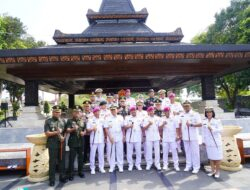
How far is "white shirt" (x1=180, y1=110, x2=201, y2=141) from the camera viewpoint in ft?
19.7

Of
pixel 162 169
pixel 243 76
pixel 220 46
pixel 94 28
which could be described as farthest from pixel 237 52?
pixel 243 76

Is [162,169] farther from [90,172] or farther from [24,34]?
A: [24,34]

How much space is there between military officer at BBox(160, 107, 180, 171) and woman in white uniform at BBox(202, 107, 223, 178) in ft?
2.66

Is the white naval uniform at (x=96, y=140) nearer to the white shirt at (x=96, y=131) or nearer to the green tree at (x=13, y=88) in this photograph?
the white shirt at (x=96, y=131)

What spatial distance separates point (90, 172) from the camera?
6.24 meters

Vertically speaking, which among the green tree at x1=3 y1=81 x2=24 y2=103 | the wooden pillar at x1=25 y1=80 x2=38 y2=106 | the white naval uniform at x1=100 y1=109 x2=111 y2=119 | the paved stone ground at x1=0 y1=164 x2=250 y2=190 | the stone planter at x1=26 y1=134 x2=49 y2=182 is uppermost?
the green tree at x1=3 y1=81 x2=24 y2=103

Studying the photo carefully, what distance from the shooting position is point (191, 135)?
6.10 metres

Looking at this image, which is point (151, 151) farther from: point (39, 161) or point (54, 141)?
point (39, 161)

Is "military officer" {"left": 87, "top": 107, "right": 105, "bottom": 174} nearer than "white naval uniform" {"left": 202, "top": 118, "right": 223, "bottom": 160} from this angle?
No

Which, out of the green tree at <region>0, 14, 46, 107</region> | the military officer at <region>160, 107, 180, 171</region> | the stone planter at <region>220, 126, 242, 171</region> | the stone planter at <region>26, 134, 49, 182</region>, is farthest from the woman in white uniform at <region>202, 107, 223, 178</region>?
the green tree at <region>0, 14, 46, 107</region>

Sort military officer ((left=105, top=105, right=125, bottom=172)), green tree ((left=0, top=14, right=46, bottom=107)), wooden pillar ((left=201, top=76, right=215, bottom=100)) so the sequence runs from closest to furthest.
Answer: military officer ((left=105, top=105, right=125, bottom=172)) < wooden pillar ((left=201, top=76, right=215, bottom=100)) < green tree ((left=0, top=14, right=46, bottom=107))

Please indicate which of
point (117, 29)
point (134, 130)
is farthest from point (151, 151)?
point (117, 29)

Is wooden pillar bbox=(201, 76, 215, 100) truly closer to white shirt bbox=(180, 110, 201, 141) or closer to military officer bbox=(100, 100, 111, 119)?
white shirt bbox=(180, 110, 201, 141)

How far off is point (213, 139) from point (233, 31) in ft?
66.3
